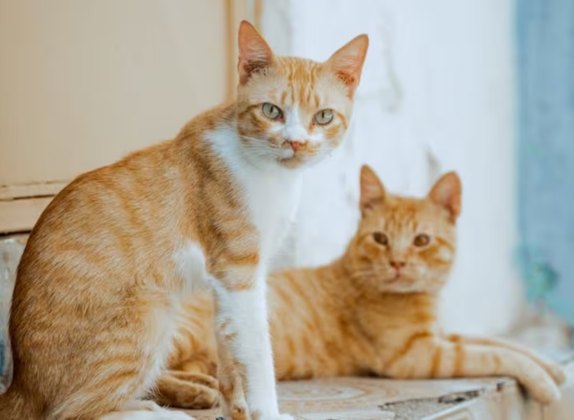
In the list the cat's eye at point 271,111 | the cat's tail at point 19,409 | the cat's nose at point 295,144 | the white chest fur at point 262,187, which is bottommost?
the cat's tail at point 19,409

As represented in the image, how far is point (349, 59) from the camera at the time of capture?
239 centimetres

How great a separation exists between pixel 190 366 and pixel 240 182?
0.69 meters

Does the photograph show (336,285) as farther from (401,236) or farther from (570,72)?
(570,72)

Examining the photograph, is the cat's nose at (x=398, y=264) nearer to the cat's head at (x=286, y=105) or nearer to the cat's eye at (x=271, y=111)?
the cat's head at (x=286, y=105)

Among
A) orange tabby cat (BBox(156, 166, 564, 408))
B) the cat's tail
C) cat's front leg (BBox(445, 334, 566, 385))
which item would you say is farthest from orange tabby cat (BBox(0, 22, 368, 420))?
cat's front leg (BBox(445, 334, 566, 385))

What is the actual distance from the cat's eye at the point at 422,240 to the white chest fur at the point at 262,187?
81 cm

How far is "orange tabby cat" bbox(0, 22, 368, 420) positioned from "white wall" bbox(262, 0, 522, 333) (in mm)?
1087

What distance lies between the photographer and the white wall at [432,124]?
354cm

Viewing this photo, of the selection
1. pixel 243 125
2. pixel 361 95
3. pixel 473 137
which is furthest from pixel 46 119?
pixel 473 137

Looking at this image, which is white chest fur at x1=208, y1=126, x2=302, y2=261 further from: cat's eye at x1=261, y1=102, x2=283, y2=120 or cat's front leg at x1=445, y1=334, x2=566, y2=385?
cat's front leg at x1=445, y1=334, x2=566, y2=385

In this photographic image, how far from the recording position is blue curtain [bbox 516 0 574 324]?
172 inches

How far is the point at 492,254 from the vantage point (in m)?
4.41

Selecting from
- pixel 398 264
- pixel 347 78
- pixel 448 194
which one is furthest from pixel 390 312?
pixel 347 78

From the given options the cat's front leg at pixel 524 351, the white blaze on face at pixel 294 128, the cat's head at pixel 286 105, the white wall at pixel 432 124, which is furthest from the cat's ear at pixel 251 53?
the cat's front leg at pixel 524 351
